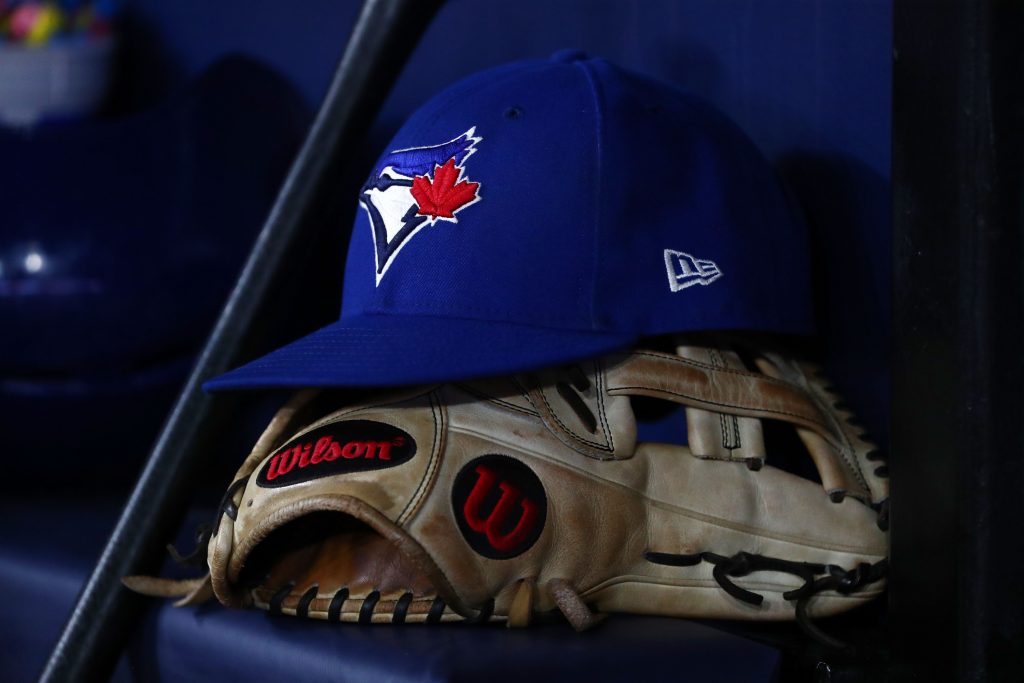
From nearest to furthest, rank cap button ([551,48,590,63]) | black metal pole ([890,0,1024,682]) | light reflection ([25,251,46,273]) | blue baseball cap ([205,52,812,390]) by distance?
black metal pole ([890,0,1024,682]) → blue baseball cap ([205,52,812,390]) → cap button ([551,48,590,63]) → light reflection ([25,251,46,273])

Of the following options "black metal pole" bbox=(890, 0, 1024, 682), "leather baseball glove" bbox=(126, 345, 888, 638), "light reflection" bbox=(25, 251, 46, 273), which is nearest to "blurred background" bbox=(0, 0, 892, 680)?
"light reflection" bbox=(25, 251, 46, 273)

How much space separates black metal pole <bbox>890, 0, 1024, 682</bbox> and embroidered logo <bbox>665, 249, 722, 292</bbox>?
0.12 metres

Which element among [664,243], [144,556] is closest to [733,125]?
[664,243]

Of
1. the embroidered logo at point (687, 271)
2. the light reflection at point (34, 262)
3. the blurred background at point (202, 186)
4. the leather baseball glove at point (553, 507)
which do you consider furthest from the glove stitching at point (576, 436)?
the light reflection at point (34, 262)

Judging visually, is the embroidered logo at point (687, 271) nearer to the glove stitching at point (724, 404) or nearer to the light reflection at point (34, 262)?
→ the glove stitching at point (724, 404)

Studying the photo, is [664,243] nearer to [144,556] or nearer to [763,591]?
[763,591]

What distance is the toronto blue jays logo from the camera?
0.69 m

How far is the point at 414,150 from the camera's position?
74cm

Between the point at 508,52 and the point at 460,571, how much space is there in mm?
626

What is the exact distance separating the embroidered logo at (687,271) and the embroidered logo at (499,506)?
15cm

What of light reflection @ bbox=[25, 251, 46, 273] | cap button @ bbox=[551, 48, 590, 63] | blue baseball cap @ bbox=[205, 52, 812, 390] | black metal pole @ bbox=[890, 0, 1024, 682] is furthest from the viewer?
light reflection @ bbox=[25, 251, 46, 273]

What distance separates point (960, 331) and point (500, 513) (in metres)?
0.25

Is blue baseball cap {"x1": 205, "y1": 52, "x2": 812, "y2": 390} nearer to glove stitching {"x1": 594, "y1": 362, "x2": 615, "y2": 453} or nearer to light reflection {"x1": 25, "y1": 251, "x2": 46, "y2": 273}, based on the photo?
glove stitching {"x1": 594, "y1": 362, "x2": 615, "y2": 453}

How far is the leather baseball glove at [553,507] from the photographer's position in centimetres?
61
